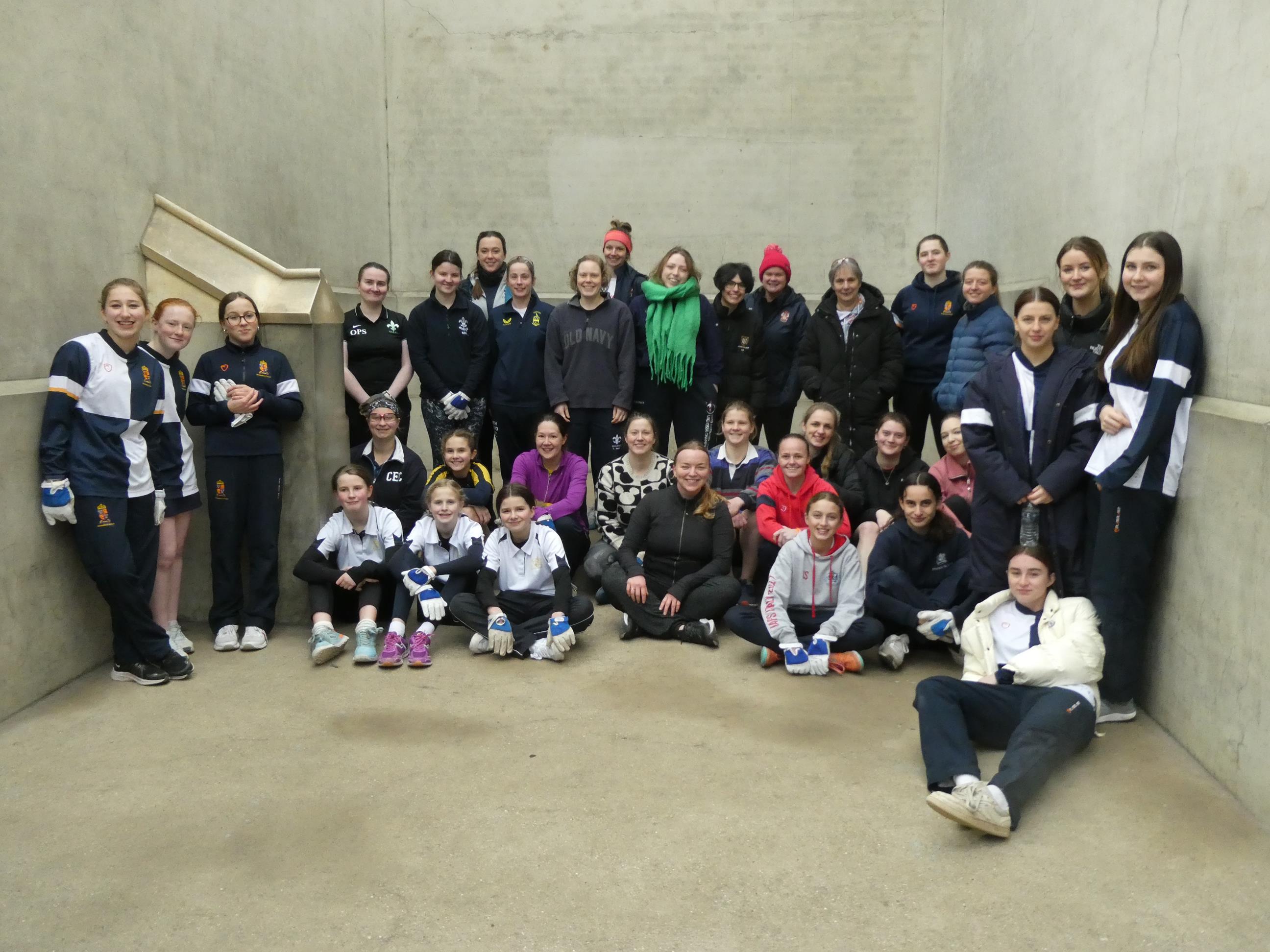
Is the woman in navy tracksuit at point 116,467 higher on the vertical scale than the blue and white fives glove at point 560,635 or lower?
higher

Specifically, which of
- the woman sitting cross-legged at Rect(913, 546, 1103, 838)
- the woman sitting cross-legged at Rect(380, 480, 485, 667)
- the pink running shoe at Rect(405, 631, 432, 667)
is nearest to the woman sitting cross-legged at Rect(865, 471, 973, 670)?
the woman sitting cross-legged at Rect(913, 546, 1103, 838)

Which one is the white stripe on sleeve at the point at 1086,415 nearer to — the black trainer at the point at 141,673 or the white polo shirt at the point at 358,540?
the white polo shirt at the point at 358,540

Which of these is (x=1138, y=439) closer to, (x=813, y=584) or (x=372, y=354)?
(x=813, y=584)

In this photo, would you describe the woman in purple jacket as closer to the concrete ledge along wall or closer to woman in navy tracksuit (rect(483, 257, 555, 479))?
woman in navy tracksuit (rect(483, 257, 555, 479))

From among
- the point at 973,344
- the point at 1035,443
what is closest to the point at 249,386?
the point at 1035,443

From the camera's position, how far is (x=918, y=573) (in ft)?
16.6

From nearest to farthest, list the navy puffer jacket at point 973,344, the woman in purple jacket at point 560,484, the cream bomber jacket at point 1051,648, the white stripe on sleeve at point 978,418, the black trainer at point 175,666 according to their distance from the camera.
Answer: the cream bomber jacket at point 1051,648
the white stripe on sleeve at point 978,418
the black trainer at point 175,666
the navy puffer jacket at point 973,344
the woman in purple jacket at point 560,484

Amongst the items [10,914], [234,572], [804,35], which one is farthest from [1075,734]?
[804,35]

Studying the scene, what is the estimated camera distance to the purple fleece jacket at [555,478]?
5.97 meters

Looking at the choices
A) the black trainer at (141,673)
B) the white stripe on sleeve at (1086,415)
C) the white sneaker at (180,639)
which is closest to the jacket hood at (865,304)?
the white stripe on sleeve at (1086,415)

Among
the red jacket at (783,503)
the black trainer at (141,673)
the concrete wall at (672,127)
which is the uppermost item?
the concrete wall at (672,127)

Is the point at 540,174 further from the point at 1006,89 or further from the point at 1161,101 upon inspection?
the point at 1161,101

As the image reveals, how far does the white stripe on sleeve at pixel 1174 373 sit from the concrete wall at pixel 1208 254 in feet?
0.32

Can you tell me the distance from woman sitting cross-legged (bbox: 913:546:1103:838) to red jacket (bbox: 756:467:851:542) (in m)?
1.33
